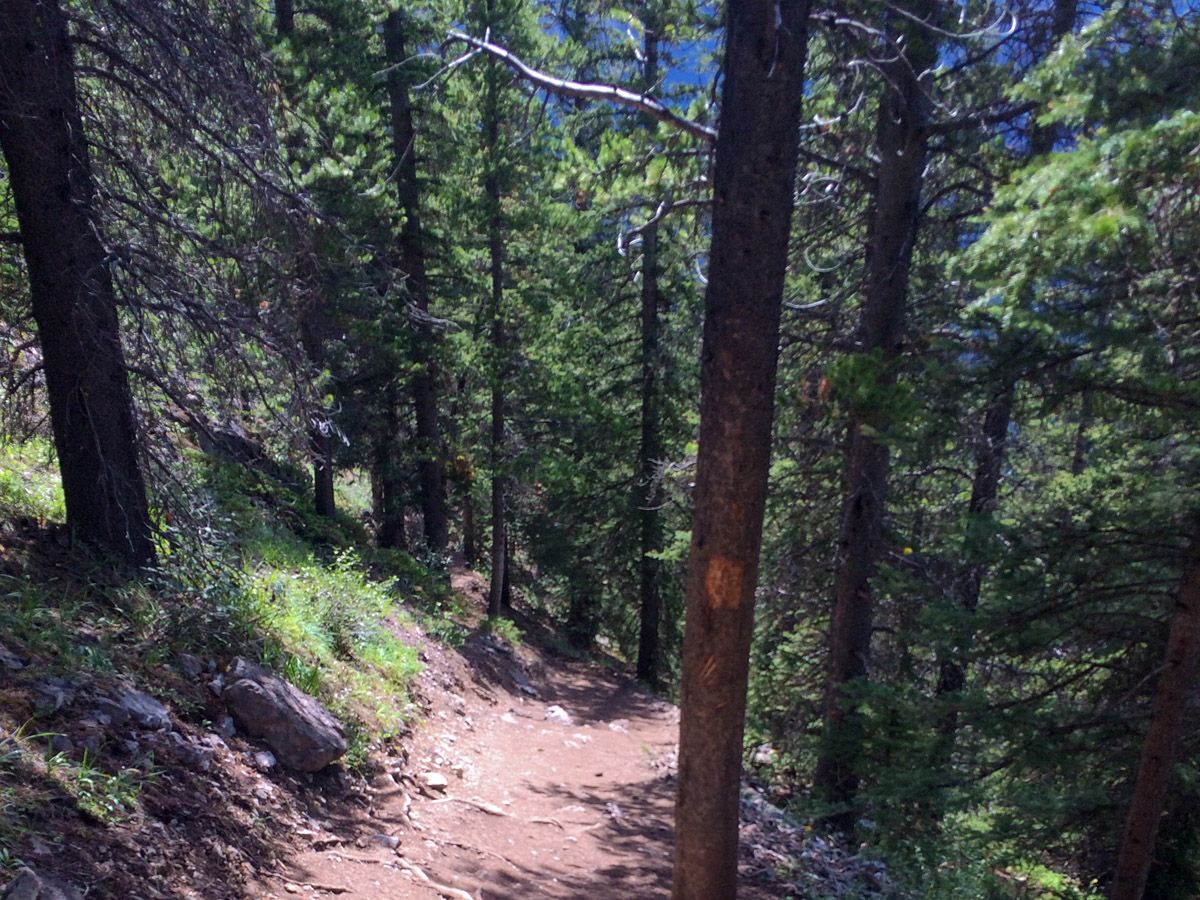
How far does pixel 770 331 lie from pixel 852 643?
5.74m

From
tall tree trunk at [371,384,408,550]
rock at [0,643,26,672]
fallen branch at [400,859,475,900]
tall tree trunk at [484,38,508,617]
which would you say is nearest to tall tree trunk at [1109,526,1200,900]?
fallen branch at [400,859,475,900]

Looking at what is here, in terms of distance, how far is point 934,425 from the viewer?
6258 mm

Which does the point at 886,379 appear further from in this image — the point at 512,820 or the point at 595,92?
the point at 512,820

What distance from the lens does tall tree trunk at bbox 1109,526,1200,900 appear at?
5.75 m

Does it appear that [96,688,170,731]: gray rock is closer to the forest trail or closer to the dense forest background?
the forest trail

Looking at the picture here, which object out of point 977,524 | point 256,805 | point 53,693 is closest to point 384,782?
point 256,805

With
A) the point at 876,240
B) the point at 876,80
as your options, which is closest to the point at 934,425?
the point at 876,240

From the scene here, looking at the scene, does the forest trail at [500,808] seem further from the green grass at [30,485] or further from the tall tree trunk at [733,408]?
the green grass at [30,485]

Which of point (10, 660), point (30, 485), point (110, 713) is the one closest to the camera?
point (10, 660)

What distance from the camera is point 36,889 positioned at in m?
3.65

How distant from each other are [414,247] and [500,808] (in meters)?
11.1

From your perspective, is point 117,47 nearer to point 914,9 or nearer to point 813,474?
point 914,9

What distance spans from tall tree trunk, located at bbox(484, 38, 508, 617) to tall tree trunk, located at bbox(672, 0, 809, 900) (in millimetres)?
11193

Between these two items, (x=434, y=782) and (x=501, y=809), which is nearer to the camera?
(x=434, y=782)
